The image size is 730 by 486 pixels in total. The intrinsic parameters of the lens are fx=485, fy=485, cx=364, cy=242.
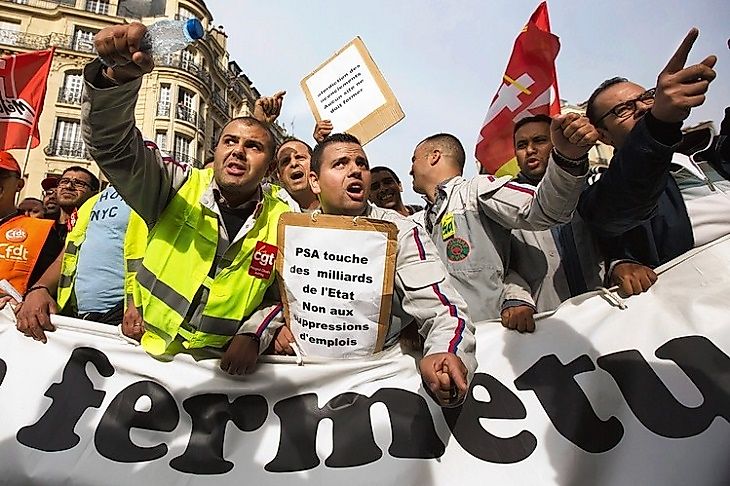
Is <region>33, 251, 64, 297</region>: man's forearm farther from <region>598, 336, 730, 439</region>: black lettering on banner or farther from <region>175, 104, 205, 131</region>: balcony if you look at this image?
<region>175, 104, 205, 131</region>: balcony

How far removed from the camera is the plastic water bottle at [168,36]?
169 cm

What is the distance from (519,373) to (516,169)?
229cm

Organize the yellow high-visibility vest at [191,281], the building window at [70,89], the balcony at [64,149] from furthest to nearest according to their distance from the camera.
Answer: the building window at [70,89], the balcony at [64,149], the yellow high-visibility vest at [191,281]

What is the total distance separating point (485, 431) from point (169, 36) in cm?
201

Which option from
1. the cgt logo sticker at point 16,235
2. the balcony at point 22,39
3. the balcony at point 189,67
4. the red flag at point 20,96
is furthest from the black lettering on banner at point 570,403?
the balcony at point 22,39

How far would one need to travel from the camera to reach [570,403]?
1.83 m

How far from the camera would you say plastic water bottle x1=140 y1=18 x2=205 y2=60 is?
1707 millimetres

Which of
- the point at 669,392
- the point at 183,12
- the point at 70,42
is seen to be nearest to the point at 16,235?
the point at 669,392

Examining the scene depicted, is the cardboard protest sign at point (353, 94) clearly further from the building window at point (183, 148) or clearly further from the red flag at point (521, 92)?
the building window at point (183, 148)

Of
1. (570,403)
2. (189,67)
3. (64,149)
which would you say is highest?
(189,67)

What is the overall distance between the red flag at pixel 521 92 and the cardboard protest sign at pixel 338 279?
7.57 feet

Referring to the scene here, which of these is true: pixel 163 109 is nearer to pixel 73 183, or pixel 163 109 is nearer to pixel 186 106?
pixel 186 106

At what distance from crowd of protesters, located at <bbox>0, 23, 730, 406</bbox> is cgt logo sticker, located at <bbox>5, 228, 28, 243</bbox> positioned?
0.49 meters

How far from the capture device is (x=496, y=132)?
4086mm
